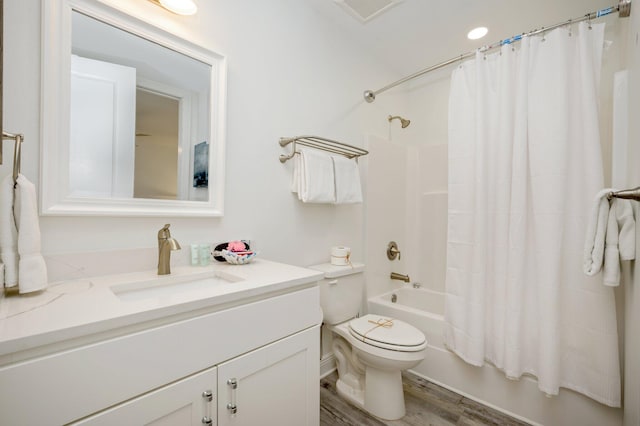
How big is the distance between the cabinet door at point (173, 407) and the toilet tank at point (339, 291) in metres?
0.87

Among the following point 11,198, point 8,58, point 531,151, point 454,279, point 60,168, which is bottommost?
point 454,279

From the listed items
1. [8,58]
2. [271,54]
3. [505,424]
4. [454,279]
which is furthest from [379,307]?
[8,58]

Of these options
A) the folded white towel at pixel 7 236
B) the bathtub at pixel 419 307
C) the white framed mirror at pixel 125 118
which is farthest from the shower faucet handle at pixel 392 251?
the folded white towel at pixel 7 236

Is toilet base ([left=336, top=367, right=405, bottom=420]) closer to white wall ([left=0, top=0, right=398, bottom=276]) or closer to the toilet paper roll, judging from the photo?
the toilet paper roll

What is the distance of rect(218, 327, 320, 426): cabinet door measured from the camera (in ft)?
2.72

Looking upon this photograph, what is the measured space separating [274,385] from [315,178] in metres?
1.03

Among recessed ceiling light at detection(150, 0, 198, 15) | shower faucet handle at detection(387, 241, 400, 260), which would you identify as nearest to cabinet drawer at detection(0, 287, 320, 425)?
recessed ceiling light at detection(150, 0, 198, 15)

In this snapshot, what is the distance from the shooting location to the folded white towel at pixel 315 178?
1551mm

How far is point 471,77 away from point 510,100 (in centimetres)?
31

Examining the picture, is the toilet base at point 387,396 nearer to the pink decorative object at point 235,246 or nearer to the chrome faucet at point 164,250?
the pink decorative object at point 235,246

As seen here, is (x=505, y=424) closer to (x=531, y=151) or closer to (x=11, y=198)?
(x=531, y=151)

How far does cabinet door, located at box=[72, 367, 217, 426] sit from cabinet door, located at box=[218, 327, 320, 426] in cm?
4

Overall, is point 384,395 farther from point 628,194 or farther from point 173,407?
point 628,194

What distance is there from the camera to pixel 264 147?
58.8 inches
